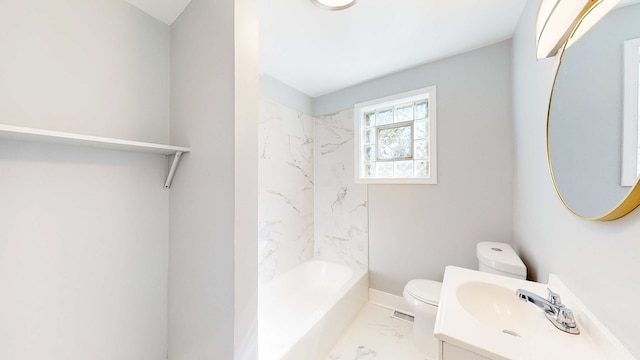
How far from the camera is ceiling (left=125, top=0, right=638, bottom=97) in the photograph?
1413mm

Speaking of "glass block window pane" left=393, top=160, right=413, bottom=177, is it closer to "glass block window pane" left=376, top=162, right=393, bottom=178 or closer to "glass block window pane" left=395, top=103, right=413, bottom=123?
"glass block window pane" left=376, top=162, right=393, bottom=178

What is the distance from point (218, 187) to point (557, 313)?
146 cm

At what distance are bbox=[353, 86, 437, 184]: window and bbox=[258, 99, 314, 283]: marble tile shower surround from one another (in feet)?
2.23

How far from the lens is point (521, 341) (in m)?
0.69

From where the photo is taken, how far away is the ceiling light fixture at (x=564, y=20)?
0.73 m

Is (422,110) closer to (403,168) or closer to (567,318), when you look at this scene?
(403,168)

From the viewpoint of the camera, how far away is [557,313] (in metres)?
0.78

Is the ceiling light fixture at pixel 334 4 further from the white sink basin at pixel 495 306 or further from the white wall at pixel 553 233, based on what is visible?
the white sink basin at pixel 495 306

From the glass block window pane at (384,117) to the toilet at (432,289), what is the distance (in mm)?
1495

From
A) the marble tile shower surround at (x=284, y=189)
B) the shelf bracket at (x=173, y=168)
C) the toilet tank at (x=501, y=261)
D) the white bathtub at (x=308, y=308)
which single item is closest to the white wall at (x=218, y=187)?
the shelf bracket at (x=173, y=168)

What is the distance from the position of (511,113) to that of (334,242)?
7.11 feet

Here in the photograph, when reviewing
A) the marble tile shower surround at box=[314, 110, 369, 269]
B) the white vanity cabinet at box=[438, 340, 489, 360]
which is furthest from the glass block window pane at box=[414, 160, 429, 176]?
the white vanity cabinet at box=[438, 340, 489, 360]

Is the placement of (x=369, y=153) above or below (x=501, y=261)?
above

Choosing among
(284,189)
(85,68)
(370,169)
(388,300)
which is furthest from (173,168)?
(388,300)
